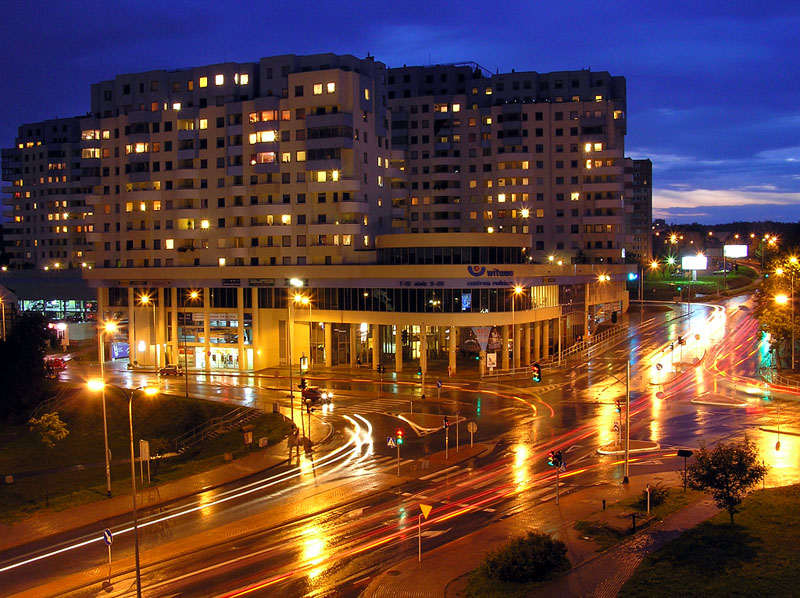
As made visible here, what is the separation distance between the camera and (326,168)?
269 feet

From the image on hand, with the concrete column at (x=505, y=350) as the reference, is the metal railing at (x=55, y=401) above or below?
below

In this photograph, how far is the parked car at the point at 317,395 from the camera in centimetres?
6012

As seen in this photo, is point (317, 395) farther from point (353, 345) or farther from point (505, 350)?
point (505, 350)

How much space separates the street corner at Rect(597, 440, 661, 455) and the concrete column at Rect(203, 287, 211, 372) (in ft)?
168

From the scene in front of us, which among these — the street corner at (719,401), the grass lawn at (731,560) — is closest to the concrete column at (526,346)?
the street corner at (719,401)

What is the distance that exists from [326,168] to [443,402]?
35.3 metres

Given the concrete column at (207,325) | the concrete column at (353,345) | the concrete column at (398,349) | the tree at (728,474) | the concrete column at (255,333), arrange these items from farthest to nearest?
the concrete column at (207,325) < the concrete column at (255,333) < the concrete column at (353,345) < the concrete column at (398,349) < the tree at (728,474)

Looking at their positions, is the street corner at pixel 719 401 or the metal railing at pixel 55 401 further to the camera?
the metal railing at pixel 55 401

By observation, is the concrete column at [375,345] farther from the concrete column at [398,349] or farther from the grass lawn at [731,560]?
the grass lawn at [731,560]

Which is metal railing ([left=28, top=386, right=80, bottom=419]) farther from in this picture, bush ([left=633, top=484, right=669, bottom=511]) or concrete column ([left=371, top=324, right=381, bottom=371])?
bush ([left=633, top=484, right=669, bottom=511])

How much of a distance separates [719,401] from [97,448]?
48.5 meters

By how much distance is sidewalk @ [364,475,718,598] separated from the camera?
75.4 ft

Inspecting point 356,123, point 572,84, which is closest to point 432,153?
point 572,84

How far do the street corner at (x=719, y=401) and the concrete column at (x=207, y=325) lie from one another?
167 ft
